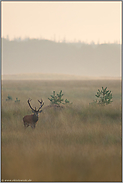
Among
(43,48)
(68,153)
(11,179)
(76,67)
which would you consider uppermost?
(43,48)

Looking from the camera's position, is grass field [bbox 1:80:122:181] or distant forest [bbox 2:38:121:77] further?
distant forest [bbox 2:38:121:77]

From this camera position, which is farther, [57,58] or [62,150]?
[57,58]

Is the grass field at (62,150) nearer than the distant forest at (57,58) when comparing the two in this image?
Yes

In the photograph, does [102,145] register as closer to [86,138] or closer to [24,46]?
[86,138]

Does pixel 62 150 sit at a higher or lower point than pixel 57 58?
lower

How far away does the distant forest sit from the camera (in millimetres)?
117812

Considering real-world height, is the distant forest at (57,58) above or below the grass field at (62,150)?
above

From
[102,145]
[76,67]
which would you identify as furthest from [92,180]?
[76,67]

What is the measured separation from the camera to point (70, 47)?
136m

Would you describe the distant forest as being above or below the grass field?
above

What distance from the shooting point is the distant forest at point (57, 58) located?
117812 mm

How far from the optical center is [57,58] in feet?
421

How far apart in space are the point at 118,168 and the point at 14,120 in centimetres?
468

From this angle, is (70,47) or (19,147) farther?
(70,47)
